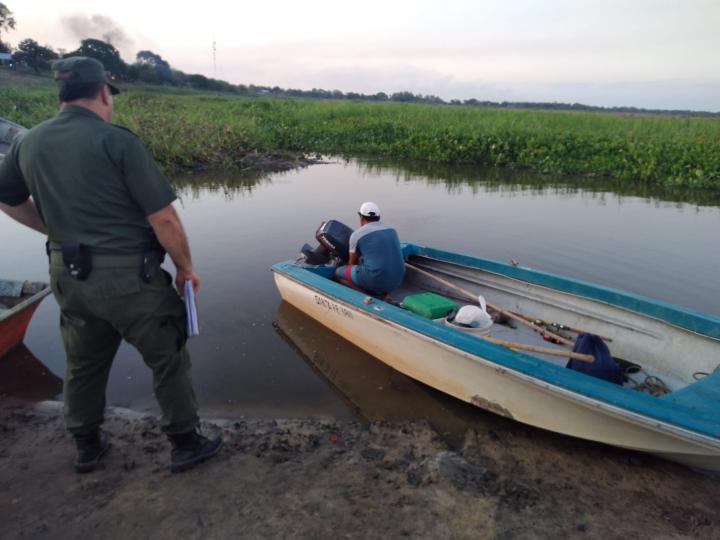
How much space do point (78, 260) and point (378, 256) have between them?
3.07m

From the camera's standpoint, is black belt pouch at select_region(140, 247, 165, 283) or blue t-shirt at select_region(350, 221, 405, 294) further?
blue t-shirt at select_region(350, 221, 405, 294)

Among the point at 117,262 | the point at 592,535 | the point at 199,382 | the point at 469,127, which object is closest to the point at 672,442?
the point at 592,535

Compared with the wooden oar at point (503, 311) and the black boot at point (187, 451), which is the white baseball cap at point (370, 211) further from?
the black boot at point (187, 451)

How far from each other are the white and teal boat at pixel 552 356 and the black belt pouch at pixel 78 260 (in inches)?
98.5

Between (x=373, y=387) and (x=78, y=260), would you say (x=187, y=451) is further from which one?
(x=373, y=387)

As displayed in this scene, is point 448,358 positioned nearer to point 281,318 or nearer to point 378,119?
point 281,318

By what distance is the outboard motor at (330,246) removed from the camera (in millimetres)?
6176

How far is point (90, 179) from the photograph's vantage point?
260 centimetres

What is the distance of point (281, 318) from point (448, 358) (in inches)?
107

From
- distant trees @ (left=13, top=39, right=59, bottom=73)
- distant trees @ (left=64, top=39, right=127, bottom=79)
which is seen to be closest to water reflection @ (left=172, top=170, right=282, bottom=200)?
distant trees @ (left=64, top=39, right=127, bottom=79)

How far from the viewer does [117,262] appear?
271cm

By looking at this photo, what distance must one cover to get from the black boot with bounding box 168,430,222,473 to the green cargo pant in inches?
4.0

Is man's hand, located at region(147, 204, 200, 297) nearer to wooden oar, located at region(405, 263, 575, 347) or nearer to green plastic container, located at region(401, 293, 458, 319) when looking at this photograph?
green plastic container, located at region(401, 293, 458, 319)

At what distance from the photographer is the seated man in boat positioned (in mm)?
5250
